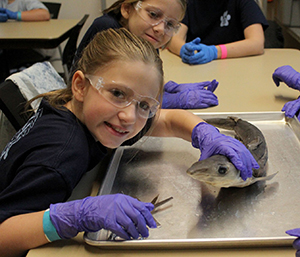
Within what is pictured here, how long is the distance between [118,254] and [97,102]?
389 millimetres

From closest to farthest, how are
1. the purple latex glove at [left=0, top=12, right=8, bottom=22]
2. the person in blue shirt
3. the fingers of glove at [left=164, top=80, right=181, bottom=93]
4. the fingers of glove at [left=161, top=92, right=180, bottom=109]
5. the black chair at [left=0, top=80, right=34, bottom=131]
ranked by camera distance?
the black chair at [left=0, top=80, right=34, bottom=131]
the fingers of glove at [left=161, top=92, right=180, bottom=109]
the fingers of glove at [left=164, top=80, right=181, bottom=93]
the person in blue shirt
the purple latex glove at [left=0, top=12, right=8, bottom=22]

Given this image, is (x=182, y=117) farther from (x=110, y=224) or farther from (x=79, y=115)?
(x=110, y=224)

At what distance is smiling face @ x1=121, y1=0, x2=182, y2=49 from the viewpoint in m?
1.32

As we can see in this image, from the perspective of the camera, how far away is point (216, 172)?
78cm

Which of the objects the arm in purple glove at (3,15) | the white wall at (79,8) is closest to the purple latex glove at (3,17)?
the arm in purple glove at (3,15)

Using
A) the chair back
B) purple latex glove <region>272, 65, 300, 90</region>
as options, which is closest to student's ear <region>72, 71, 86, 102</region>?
purple latex glove <region>272, 65, 300, 90</region>

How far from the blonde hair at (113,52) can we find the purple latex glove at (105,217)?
1.15 ft

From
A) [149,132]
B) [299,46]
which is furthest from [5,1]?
[299,46]

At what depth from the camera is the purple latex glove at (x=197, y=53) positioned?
193 cm

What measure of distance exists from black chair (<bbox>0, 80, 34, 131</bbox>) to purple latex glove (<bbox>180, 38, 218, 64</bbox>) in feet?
3.61

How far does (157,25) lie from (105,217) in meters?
0.97

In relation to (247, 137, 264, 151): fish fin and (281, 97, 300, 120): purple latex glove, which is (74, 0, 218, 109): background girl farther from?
(247, 137, 264, 151): fish fin

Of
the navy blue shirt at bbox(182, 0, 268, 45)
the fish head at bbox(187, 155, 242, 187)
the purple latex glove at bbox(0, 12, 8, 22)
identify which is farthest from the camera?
the purple latex glove at bbox(0, 12, 8, 22)

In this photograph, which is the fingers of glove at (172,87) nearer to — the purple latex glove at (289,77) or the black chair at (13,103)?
the purple latex glove at (289,77)
